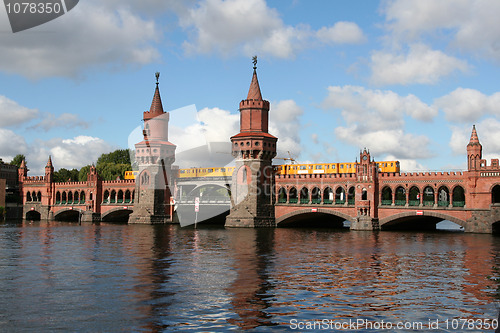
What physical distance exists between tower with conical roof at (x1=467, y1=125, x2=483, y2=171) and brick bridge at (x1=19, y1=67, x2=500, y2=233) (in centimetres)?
12

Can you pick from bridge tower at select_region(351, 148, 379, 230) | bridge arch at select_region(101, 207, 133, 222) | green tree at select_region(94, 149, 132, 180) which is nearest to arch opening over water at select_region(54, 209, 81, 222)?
bridge arch at select_region(101, 207, 133, 222)

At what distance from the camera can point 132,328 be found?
17703mm

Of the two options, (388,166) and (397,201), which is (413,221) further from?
(388,166)

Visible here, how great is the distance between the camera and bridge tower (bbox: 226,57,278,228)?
79.6 metres

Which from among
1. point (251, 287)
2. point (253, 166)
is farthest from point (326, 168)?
point (251, 287)

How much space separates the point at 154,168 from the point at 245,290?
71.8 meters

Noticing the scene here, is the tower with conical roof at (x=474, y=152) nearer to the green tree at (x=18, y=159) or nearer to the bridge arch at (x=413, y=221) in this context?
the bridge arch at (x=413, y=221)

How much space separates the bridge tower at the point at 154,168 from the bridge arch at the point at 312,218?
81.9 ft

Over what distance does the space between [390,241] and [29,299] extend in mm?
40115

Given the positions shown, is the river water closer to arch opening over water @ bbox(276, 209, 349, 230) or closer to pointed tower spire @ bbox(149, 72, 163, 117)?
arch opening over water @ bbox(276, 209, 349, 230)

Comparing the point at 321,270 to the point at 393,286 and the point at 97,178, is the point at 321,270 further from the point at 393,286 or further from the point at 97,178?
the point at 97,178

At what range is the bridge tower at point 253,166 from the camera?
79.6 meters

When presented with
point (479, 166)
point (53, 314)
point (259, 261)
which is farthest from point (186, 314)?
point (479, 166)

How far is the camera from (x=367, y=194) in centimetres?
7350
